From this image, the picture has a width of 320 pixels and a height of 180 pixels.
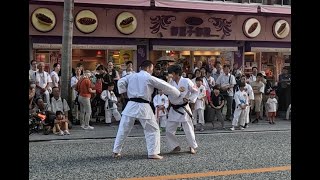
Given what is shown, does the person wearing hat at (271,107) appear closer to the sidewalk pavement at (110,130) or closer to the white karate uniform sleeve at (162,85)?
the sidewalk pavement at (110,130)

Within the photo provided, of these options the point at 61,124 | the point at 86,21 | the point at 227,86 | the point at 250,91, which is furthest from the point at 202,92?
the point at 86,21

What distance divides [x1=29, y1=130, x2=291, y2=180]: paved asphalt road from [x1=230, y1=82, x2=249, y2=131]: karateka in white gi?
2120 mm

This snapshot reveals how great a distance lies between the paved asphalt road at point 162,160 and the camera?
21.4 ft

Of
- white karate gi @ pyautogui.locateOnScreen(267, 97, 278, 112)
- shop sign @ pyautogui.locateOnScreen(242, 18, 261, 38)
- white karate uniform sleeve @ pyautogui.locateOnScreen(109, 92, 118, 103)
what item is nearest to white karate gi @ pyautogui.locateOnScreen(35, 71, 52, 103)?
white karate uniform sleeve @ pyautogui.locateOnScreen(109, 92, 118, 103)

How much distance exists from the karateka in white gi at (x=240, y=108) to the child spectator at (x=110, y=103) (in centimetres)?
360

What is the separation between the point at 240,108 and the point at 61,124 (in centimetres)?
530

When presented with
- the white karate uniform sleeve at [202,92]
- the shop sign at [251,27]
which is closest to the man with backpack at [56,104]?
the white karate uniform sleeve at [202,92]

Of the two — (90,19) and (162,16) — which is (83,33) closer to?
(90,19)

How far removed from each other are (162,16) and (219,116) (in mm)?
6867

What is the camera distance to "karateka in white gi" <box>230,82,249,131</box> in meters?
12.7
